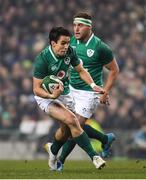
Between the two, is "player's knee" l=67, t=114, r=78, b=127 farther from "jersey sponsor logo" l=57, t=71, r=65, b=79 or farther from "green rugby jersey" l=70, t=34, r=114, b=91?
"green rugby jersey" l=70, t=34, r=114, b=91

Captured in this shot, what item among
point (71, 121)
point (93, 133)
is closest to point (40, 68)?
point (71, 121)

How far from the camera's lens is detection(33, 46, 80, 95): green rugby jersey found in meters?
11.9

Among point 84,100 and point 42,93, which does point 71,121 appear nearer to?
point 42,93

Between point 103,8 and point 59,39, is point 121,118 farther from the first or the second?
point 59,39

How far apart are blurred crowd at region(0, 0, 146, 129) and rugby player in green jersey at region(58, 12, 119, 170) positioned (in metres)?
7.81

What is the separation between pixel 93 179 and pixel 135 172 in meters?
1.73

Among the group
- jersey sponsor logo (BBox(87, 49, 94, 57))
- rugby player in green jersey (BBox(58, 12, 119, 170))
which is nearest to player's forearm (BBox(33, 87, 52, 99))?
rugby player in green jersey (BBox(58, 12, 119, 170))

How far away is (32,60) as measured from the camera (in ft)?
77.9

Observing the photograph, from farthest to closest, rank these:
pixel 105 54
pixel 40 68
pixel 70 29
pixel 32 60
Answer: pixel 70 29 → pixel 32 60 → pixel 105 54 → pixel 40 68

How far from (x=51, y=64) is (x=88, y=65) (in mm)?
1709

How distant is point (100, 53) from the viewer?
1350 cm

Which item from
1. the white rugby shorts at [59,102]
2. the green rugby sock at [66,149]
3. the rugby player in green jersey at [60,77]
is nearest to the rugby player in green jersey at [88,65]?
the green rugby sock at [66,149]

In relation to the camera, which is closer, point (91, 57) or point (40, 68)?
point (40, 68)

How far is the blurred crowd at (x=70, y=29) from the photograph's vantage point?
72.2ft
